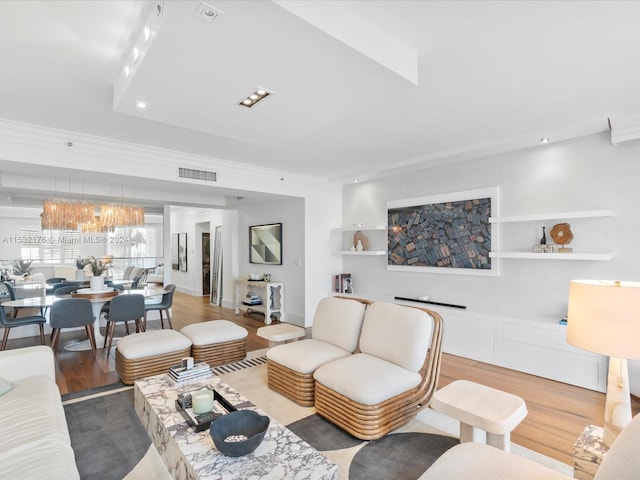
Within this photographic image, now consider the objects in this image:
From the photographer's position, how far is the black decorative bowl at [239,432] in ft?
5.65

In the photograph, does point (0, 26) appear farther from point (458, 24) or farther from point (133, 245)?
point (133, 245)

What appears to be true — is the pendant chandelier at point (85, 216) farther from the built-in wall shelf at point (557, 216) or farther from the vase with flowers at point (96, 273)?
the built-in wall shelf at point (557, 216)

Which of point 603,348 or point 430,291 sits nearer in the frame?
point 603,348

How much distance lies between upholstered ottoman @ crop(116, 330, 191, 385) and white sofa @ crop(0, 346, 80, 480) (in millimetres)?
699

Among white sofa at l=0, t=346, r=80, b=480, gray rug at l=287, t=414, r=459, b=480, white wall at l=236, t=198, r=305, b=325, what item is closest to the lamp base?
gray rug at l=287, t=414, r=459, b=480

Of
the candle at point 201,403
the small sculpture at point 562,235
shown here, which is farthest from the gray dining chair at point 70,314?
the small sculpture at point 562,235

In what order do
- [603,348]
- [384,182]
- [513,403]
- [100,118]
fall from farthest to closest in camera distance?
1. [384,182]
2. [100,118]
3. [513,403]
4. [603,348]

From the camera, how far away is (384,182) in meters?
5.64

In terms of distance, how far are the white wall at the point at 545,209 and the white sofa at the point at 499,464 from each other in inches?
99.2

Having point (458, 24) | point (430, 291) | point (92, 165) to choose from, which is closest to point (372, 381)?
point (458, 24)

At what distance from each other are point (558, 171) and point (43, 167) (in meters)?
5.55

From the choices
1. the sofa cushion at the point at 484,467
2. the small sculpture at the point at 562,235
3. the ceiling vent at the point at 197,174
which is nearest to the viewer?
the sofa cushion at the point at 484,467

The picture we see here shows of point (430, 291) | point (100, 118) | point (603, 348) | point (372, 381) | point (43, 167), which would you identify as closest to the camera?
point (603, 348)

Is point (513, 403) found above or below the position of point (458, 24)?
below
